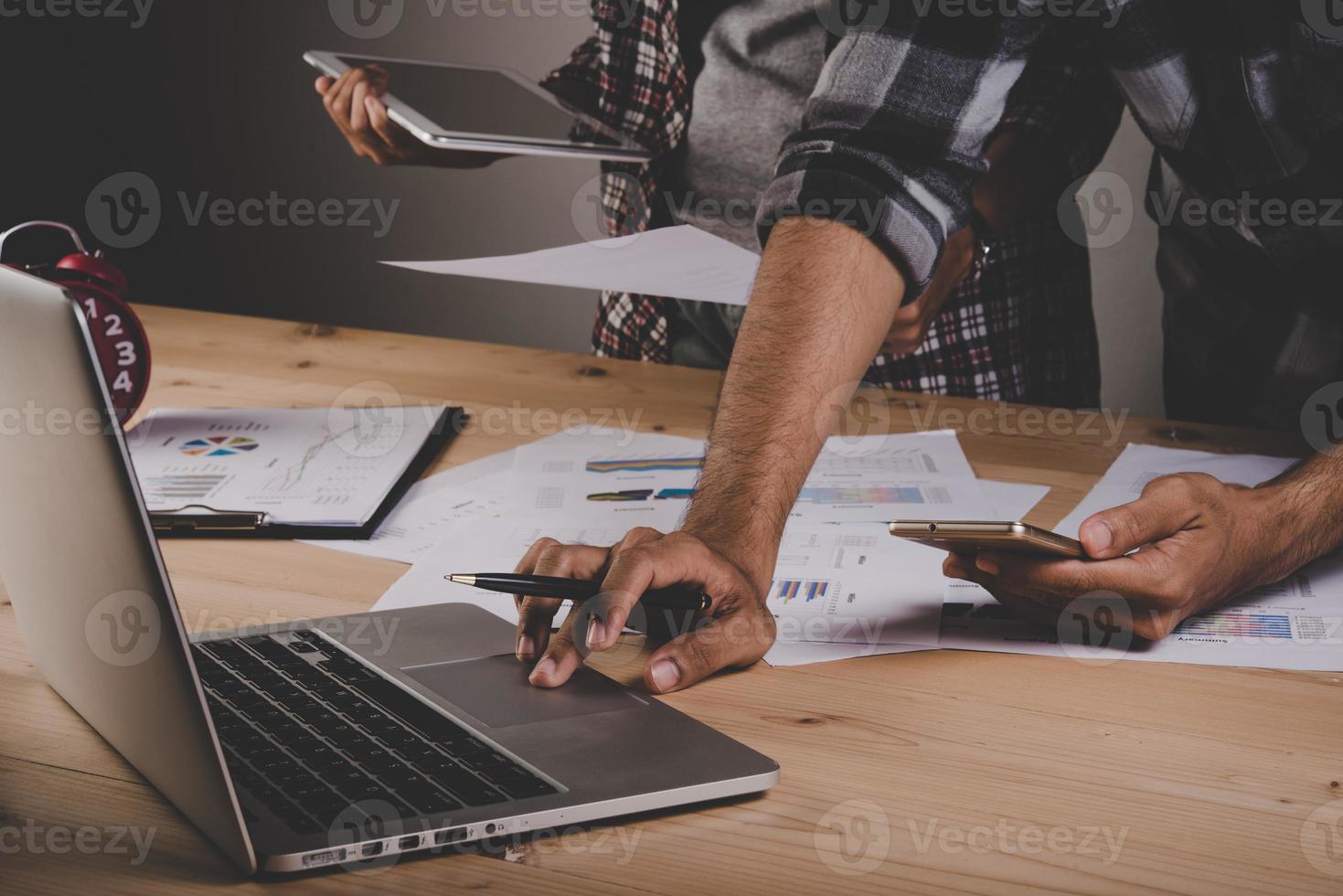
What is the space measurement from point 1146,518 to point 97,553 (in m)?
0.62

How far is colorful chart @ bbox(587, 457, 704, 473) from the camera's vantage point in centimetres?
109

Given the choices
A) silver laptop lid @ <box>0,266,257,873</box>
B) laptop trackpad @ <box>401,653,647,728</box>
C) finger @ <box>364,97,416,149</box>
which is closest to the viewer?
silver laptop lid @ <box>0,266,257,873</box>

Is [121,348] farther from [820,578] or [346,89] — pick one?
[820,578]

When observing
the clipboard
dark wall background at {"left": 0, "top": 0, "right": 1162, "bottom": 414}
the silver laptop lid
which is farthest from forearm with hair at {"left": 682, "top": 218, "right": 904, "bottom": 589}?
dark wall background at {"left": 0, "top": 0, "right": 1162, "bottom": 414}

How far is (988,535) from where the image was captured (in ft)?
2.36

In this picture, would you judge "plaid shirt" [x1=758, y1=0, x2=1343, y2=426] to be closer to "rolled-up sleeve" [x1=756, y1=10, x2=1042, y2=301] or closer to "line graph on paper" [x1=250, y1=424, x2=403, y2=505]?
"rolled-up sleeve" [x1=756, y1=10, x2=1042, y2=301]

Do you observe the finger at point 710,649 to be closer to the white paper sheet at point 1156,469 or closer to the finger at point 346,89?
the white paper sheet at point 1156,469

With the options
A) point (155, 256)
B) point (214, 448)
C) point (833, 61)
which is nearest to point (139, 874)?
point (214, 448)

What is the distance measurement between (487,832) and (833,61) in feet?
2.44

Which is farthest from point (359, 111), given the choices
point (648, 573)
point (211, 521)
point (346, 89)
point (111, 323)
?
point (648, 573)

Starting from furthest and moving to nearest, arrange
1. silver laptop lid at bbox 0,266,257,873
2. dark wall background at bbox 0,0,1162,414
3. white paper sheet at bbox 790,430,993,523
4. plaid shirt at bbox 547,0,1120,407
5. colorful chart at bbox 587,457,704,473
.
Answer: dark wall background at bbox 0,0,1162,414
plaid shirt at bbox 547,0,1120,407
colorful chart at bbox 587,457,704,473
white paper sheet at bbox 790,430,993,523
silver laptop lid at bbox 0,266,257,873

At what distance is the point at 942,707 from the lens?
2.30 ft

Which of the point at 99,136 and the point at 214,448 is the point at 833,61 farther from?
the point at 99,136

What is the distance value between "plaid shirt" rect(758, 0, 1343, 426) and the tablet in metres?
0.29
